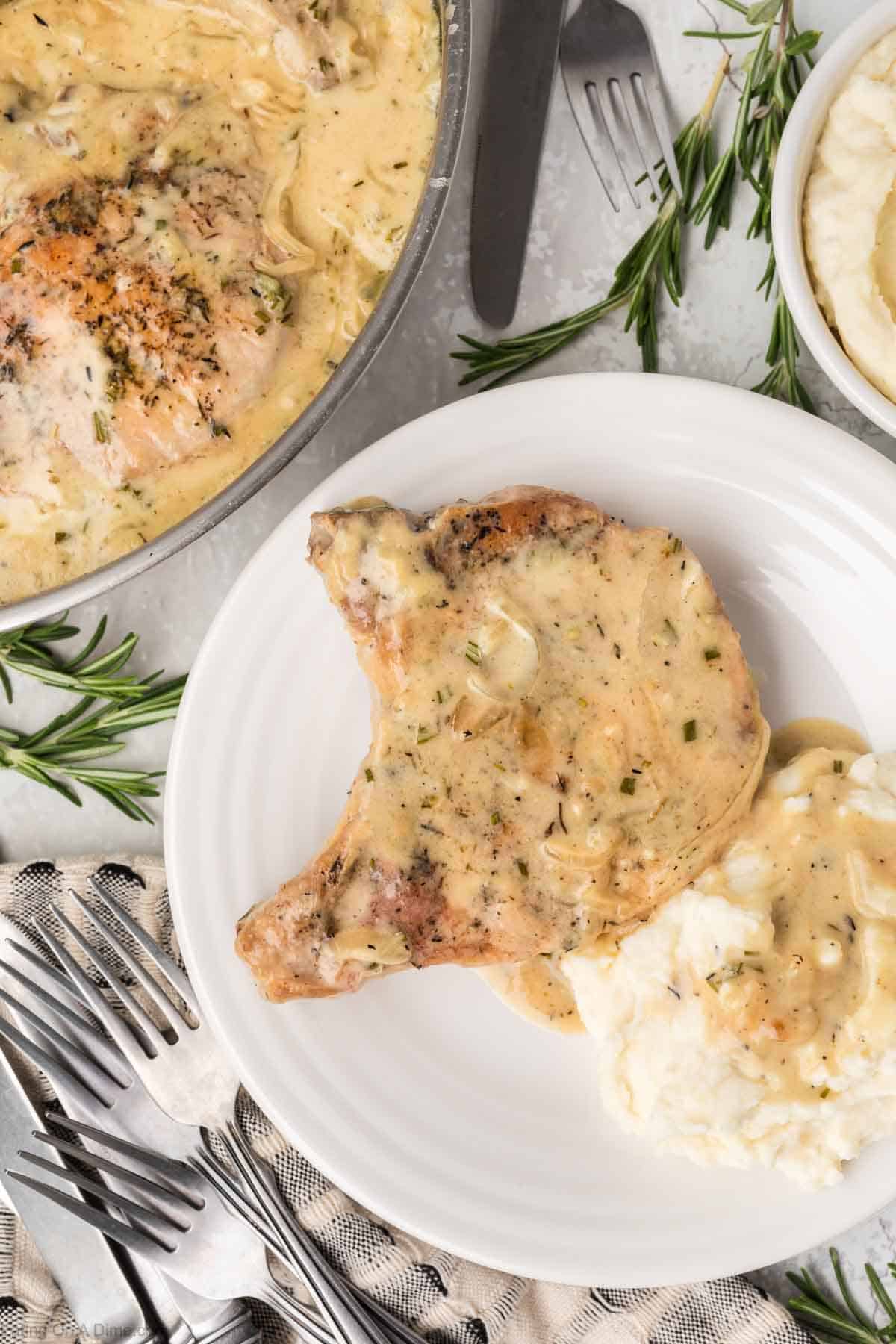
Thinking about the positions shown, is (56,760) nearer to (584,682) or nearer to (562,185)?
(584,682)

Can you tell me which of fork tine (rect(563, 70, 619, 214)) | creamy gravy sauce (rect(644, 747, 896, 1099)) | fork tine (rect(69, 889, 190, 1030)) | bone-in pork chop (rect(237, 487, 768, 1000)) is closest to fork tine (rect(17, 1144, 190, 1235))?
fork tine (rect(69, 889, 190, 1030))

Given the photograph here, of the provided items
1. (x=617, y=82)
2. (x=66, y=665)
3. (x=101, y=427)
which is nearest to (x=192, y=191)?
(x=101, y=427)

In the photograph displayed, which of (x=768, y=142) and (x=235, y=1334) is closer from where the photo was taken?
(x=768, y=142)

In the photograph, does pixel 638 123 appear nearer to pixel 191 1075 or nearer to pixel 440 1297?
pixel 191 1075

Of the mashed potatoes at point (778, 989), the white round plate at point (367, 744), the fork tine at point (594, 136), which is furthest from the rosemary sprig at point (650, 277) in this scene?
the mashed potatoes at point (778, 989)

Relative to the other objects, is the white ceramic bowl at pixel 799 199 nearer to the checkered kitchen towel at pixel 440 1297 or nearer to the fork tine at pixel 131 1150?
the checkered kitchen towel at pixel 440 1297

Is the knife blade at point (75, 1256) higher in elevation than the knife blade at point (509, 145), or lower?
lower
